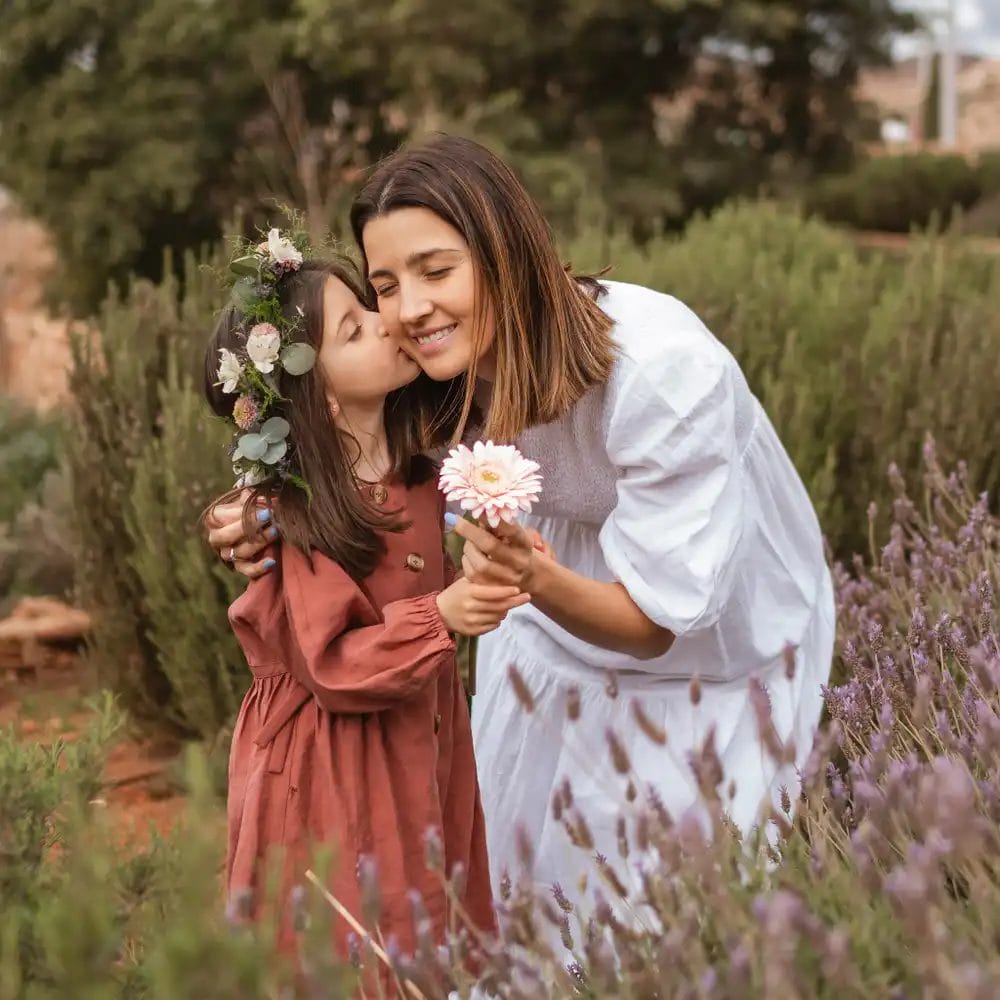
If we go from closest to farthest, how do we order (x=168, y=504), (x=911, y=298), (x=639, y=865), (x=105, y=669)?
(x=639, y=865) < (x=168, y=504) < (x=105, y=669) < (x=911, y=298)

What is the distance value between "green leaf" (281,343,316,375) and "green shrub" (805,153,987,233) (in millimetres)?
12513

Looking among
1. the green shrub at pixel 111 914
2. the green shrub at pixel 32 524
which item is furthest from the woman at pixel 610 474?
the green shrub at pixel 32 524

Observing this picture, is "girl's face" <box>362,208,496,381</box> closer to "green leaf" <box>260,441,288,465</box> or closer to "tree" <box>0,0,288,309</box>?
"green leaf" <box>260,441,288,465</box>

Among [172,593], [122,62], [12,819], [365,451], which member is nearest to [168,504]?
[172,593]

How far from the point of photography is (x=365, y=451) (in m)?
2.26

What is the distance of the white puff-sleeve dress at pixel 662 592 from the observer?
2098mm

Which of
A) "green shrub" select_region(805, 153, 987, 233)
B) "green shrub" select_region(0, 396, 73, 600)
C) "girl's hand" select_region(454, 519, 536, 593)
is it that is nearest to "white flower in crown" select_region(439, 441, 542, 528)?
"girl's hand" select_region(454, 519, 536, 593)

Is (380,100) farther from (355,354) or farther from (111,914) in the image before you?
(111,914)

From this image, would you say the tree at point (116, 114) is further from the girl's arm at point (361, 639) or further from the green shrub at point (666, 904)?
the green shrub at point (666, 904)

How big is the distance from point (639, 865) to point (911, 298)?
11.8 ft

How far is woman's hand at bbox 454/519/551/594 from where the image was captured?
181cm

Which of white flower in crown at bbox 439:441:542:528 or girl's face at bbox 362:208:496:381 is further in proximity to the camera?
girl's face at bbox 362:208:496:381

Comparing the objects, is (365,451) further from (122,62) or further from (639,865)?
(122,62)

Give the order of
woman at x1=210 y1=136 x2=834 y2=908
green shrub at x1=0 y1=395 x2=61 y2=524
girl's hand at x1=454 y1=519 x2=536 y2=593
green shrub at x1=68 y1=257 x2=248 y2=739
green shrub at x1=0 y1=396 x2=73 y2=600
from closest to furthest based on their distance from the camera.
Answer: girl's hand at x1=454 y1=519 x2=536 y2=593
woman at x1=210 y1=136 x2=834 y2=908
green shrub at x1=68 y1=257 x2=248 y2=739
green shrub at x1=0 y1=396 x2=73 y2=600
green shrub at x1=0 y1=395 x2=61 y2=524
